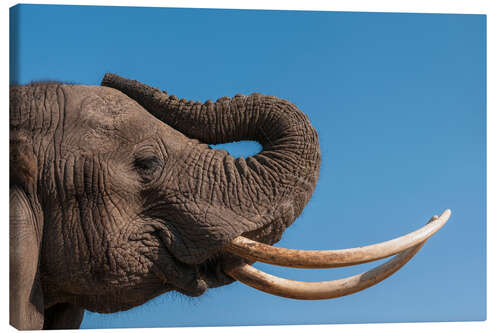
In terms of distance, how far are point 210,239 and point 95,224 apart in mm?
461

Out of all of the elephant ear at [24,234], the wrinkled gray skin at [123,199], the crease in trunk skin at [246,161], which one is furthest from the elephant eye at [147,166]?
the elephant ear at [24,234]

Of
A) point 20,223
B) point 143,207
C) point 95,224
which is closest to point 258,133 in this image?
point 143,207

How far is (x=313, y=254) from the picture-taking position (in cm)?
289

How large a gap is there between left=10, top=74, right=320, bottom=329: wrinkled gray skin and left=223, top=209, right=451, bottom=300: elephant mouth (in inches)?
3.1

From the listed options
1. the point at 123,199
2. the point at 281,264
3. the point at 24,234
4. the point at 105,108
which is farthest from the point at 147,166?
the point at 281,264

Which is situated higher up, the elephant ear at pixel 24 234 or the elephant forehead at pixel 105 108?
the elephant forehead at pixel 105 108

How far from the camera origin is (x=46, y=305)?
316cm

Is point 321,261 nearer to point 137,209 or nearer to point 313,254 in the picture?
point 313,254

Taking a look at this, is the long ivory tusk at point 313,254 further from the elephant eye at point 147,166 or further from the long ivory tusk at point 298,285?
the elephant eye at point 147,166

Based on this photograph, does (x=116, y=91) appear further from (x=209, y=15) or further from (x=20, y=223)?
(x=209, y=15)

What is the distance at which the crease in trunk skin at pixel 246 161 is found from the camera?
3.00 meters

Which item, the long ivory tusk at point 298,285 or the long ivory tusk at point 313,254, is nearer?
the long ivory tusk at point 313,254

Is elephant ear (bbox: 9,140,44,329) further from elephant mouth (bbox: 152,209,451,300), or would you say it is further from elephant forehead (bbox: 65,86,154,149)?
elephant mouth (bbox: 152,209,451,300)

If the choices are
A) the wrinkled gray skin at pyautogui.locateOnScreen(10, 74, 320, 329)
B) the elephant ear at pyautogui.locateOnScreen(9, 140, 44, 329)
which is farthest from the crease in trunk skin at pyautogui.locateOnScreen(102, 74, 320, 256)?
the elephant ear at pyautogui.locateOnScreen(9, 140, 44, 329)
